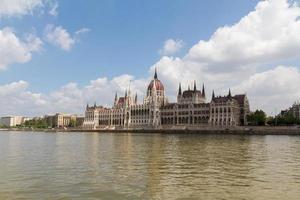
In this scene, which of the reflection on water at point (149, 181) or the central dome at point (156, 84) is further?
the central dome at point (156, 84)

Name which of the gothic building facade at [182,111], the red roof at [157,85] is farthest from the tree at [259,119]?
the red roof at [157,85]

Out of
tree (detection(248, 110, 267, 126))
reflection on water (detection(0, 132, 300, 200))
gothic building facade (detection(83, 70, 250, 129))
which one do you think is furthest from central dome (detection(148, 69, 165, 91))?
reflection on water (detection(0, 132, 300, 200))

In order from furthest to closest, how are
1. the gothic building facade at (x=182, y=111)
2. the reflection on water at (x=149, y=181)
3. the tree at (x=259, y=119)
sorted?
1. the gothic building facade at (x=182, y=111)
2. the tree at (x=259, y=119)
3. the reflection on water at (x=149, y=181)

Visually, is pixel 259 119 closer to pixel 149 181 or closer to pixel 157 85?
pixel 157 85

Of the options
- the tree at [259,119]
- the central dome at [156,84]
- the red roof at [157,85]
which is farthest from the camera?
the red roof at [157,85]

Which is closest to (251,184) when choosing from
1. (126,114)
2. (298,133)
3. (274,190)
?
(274,190)

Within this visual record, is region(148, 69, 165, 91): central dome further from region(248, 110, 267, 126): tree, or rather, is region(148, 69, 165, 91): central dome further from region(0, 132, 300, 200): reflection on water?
region(0, 132, 300, 200): reflection on water

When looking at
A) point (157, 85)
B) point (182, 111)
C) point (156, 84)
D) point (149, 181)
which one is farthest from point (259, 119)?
point (149, 181)

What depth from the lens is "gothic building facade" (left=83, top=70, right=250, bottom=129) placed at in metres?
150

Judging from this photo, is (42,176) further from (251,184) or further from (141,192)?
(251,184)

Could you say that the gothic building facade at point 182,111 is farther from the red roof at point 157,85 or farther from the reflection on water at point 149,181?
the reflection on water at point 149,181

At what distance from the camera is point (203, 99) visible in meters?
180

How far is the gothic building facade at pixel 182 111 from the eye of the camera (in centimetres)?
15012

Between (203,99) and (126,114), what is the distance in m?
41.8
